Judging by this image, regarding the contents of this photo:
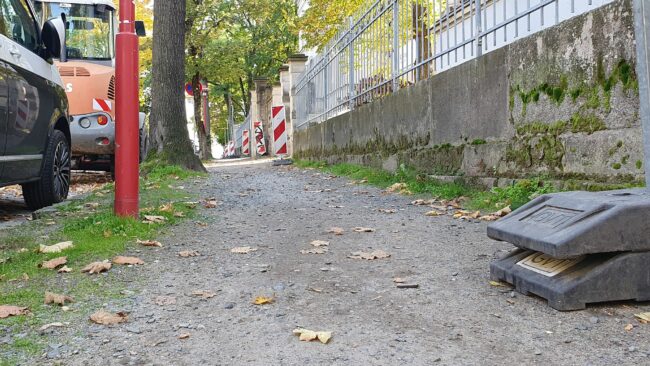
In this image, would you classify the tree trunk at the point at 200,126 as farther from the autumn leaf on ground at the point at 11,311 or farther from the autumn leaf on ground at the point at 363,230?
the autumn leaf on ground at the point at 11,311

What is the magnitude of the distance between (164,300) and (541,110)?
343 cm

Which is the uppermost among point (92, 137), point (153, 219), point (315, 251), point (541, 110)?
point (92, 137)

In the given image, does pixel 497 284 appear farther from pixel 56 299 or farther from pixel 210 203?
pixel 210 203

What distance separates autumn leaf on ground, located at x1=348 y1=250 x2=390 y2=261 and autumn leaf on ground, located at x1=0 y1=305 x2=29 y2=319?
6.37ft

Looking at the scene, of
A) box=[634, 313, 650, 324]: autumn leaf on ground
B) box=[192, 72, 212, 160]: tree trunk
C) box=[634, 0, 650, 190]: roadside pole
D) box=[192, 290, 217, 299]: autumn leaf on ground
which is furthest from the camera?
box=[192, 72, 212, 160]: tree trunk

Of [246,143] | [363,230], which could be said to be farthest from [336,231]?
[246,143]

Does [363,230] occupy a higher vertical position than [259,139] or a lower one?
lower

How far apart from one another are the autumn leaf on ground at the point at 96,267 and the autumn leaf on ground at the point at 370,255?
151 cm

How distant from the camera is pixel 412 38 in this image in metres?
7.88

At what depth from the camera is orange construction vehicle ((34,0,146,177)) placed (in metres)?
9.59

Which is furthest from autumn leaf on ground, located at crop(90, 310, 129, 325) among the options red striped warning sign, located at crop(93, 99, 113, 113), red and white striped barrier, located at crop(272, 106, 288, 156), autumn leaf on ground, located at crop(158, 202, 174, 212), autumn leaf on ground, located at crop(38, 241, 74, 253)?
red and white striped barrier, located at crop(272, 106, 288, 156)

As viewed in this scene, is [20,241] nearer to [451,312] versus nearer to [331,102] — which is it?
[451,312]

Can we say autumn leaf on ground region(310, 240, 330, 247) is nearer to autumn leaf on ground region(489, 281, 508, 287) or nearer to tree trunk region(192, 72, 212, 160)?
autumn leaf on ground region(489, 281, 508, 287)

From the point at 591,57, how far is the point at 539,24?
0.89 metres
